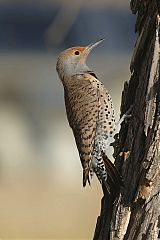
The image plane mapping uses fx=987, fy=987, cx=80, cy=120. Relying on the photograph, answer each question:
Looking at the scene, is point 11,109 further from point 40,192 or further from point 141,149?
point 141,149

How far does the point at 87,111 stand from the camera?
5.85 meters

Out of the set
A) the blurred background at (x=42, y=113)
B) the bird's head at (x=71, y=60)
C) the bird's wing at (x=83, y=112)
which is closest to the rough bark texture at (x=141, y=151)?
the bird's wing at (x=83, y=112)

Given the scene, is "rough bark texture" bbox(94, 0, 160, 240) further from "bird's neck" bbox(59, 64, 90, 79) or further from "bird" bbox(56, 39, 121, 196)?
"bird's neck" bbox(59, 64, 90, 79)

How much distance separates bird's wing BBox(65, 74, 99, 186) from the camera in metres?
5.59

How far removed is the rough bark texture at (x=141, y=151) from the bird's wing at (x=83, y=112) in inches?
39.6

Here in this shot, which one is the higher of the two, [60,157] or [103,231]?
[60,157]

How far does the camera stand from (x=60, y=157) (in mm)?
12805

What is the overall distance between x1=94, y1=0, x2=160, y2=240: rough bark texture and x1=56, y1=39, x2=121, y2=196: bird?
27.6 inches

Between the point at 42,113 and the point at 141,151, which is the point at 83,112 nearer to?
the point at 141,151

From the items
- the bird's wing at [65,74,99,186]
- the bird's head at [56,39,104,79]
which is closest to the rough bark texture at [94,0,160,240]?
the bird's wing at [65,74,99,186]

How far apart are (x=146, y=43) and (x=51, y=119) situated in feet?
27.5

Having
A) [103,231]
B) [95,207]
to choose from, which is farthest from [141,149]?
[95,207]

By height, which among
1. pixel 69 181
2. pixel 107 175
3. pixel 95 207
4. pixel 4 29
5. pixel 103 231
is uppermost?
pixel 4 29

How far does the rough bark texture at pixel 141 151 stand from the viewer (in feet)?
13.8
